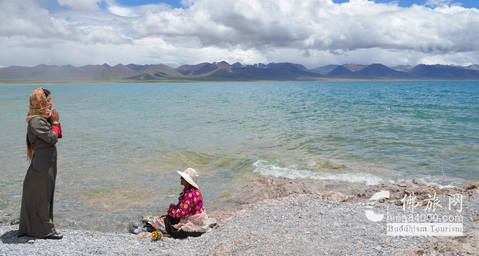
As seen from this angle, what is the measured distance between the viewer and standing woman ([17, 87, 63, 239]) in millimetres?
5070

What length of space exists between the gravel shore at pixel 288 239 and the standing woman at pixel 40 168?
0.87 ft

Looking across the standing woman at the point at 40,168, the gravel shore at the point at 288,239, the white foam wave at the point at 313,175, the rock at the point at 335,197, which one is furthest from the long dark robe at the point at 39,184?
the white foam wave at the point at 313,175

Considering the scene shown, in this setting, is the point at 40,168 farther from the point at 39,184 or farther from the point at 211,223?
A: the point at 211,223

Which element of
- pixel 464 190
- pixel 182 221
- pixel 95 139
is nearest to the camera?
pixel 182 221

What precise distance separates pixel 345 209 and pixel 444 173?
6.89 metres

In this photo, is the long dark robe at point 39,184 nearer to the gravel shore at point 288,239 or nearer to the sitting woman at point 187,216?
the gravel shore at point 288,239

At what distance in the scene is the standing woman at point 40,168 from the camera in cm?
507

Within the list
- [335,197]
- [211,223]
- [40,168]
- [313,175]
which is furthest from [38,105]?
[313,175]

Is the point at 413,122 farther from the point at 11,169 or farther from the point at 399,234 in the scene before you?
the point at 11,169

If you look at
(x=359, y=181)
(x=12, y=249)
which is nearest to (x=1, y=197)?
(x=12, y=249)

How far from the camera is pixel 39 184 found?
5305 millimetres

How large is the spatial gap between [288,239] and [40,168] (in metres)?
4.58

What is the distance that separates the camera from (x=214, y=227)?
21.3 feet

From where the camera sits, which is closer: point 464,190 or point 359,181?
point 464,190
